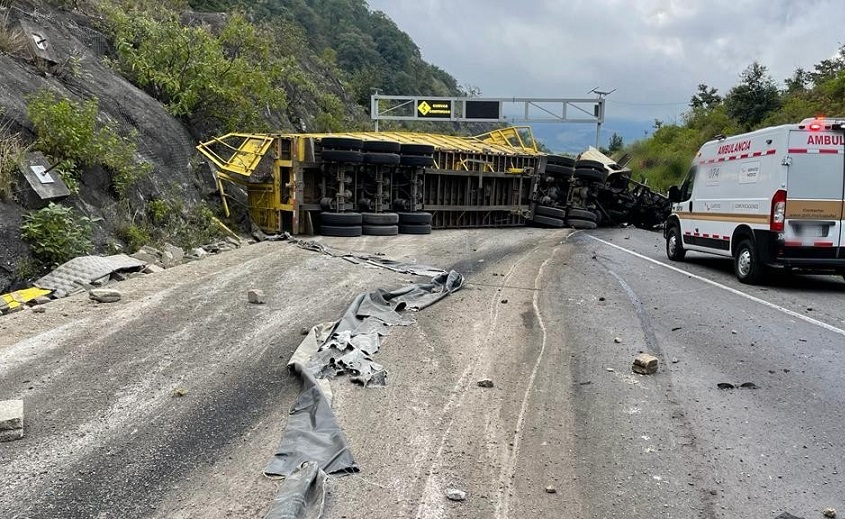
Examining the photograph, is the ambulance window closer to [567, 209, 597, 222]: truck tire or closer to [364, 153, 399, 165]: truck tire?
[364, 153, 399, 165]: truck tire

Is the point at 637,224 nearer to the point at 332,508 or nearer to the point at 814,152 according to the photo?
the point at 814,152

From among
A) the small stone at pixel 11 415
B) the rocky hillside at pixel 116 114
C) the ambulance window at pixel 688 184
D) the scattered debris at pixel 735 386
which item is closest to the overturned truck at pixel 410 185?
the rocky hillside at pixel 116 114

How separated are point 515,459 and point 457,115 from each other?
32.0 m

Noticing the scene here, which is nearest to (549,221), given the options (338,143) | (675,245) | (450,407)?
(675,245)

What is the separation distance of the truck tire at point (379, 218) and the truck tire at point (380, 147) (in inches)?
57.1

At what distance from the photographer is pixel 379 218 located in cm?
1412

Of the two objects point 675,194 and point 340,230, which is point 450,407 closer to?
point 340,230

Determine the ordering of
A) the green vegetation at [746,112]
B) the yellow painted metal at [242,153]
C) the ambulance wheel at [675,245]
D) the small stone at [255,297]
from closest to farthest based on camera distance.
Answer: the small stone at [255,297]
the ambulance wheel at [675,245]
the yellow painted metal at [242,153]
the green vegetation at [746,112]

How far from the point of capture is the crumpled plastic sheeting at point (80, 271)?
6980 millimetres

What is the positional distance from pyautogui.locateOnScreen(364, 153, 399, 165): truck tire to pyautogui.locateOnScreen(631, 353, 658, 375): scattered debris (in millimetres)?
9495

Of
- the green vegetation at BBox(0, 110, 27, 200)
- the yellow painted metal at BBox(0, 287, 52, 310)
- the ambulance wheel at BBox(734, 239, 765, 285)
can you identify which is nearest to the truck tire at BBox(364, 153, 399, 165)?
the green vegetation at BBox(0, 110, 27, 200)

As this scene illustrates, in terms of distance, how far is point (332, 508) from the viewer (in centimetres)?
316

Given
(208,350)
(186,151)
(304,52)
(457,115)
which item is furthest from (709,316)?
(304,52)

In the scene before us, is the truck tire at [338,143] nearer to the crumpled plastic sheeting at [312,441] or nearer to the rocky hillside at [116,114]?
the rocky hillside at [116,114]
